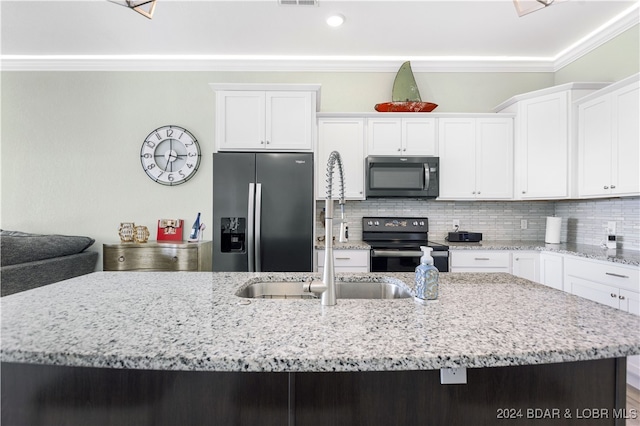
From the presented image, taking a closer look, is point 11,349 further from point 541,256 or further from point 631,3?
point 631,3

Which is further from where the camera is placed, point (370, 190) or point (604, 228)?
point (370, 190)

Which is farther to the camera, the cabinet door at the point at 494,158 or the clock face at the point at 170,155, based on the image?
the clock face at the point at 170,155

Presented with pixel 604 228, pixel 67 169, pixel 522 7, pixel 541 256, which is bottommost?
pixel 541 256

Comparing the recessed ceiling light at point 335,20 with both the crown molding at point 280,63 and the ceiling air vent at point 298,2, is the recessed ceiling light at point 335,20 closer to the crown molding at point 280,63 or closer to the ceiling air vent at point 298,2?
the ceiling air vent at point 298,2

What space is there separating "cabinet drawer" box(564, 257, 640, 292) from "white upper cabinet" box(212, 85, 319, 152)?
2423 millimetres

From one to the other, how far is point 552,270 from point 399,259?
53.1 inches

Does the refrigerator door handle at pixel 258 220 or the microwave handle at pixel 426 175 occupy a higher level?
the microwave handle at pixel 426 175

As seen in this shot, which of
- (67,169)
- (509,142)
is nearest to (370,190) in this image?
(509,142)

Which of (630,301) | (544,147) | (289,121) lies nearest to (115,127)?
(289,121)

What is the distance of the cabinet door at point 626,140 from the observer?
243 centimetres

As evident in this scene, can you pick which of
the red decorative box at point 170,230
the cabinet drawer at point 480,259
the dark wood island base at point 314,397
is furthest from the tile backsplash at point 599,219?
the red decorative box at point 170,230

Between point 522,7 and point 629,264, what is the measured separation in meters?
1.88

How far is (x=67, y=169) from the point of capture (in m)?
3.77

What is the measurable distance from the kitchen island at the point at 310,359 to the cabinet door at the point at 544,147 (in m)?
2.53
